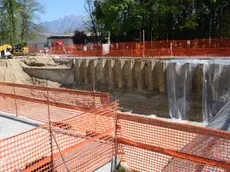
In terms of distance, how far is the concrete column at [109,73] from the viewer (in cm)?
1955

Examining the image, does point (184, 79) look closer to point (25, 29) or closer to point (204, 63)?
point (204, 63)

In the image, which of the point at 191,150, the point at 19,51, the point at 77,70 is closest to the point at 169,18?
the point at 77,70

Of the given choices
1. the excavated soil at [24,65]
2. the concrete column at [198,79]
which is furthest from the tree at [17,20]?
the concrete column at [198,79]

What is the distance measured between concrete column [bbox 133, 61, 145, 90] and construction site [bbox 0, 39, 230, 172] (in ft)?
0.24

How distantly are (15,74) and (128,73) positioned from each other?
37.9 feet

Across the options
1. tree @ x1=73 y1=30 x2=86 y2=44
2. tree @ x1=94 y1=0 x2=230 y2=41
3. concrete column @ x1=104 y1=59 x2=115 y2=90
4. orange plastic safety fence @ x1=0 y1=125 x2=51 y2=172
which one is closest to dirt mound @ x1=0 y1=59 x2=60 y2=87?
concrete column @ x1=104 y1=59 x2=115 y2=90

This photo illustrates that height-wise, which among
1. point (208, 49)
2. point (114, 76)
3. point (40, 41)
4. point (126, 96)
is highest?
point (40, 41)

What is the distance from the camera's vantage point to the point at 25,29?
46.7m

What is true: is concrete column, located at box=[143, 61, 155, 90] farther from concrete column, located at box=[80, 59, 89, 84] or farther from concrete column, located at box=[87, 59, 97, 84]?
concrete column, located at box=[80, 59, 89, 84]

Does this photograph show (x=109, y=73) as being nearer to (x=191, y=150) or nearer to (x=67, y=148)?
(x=191, y=150)

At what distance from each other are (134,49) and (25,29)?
31.8 meters

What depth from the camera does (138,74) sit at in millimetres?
18078

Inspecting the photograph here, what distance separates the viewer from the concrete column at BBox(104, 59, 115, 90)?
19.5 m

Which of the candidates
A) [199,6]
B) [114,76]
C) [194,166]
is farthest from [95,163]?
[199,6]
